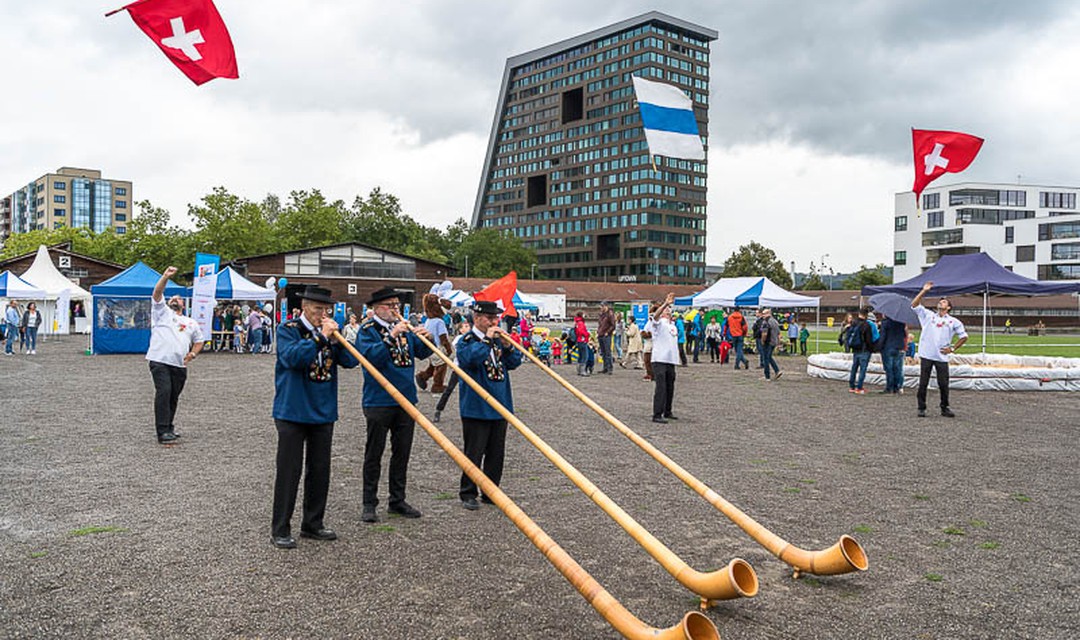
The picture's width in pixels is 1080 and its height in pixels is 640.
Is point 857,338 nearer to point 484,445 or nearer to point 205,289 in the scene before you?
point 484,445

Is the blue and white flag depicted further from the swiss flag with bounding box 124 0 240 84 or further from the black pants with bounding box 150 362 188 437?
the black pants with bounding box 150 362 188 437

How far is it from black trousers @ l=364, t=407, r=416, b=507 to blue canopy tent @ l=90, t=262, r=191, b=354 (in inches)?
939

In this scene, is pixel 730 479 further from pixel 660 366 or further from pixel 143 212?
pixel 143 212

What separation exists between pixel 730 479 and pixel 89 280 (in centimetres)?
5874

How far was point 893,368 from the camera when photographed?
668 inches

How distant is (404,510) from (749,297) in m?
22.7


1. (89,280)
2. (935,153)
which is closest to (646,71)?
(89,280)

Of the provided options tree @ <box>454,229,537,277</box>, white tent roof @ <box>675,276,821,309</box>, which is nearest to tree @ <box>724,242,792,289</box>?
tree @ <box>454,229,537,277</box>

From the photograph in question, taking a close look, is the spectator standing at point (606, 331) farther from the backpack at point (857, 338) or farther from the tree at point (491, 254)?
the tree at point (491, 254)

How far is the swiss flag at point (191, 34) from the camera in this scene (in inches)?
295

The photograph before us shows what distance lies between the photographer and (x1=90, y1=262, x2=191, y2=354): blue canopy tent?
27312mm

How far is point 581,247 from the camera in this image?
142 meters

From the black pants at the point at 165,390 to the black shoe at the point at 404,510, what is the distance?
4.79 meters

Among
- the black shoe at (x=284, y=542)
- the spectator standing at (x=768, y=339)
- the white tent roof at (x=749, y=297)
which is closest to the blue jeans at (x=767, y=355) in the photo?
the spectator standing at (x=768, y=339)
